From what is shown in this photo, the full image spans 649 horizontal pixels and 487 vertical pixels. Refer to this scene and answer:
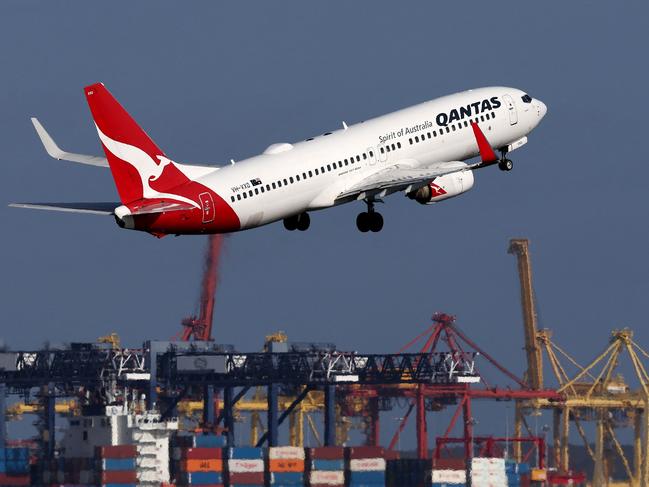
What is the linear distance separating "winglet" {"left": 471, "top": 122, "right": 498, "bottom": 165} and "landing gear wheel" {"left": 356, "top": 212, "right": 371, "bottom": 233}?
875 cm

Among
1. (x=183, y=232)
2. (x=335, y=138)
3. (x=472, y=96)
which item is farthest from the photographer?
(x=472, y=96)

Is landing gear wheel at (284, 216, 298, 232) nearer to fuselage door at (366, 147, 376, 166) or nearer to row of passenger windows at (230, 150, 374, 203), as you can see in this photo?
row of passenger windows at (230, 150, 374, 203)

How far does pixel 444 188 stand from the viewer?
387ft

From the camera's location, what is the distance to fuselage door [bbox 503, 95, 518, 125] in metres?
126

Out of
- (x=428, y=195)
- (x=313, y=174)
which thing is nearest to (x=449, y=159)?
(x=428, y=195)

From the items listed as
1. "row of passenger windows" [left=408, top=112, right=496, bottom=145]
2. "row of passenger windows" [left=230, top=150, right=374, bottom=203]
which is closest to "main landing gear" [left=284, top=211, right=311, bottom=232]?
"row of passenger windows" [left=230, top=150, right=374, bottom=203]

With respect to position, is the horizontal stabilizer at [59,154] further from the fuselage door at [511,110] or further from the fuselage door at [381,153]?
the fuselage door at [511,110]

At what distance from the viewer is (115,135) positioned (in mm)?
106875

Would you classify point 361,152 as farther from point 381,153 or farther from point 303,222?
point 303,222

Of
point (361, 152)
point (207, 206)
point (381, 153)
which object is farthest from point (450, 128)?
point (207, 206)

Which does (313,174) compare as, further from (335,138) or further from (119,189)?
(119,189)

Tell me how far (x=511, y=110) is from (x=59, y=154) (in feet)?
106

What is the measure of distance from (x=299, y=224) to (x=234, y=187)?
35.9 ft

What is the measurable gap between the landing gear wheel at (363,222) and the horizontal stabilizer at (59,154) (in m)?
17.2
